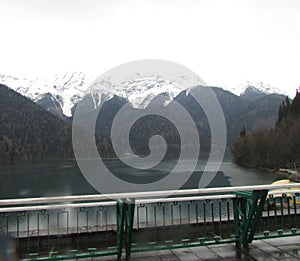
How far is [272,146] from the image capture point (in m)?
65.4

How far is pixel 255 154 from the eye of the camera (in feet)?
234

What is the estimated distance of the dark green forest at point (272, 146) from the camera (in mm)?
60500

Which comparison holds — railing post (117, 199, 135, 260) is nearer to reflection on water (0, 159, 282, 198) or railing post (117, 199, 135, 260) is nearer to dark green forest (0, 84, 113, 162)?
reflection on water (0, 159, 282, 198)

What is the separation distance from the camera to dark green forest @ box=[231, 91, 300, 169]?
6050 centimetres

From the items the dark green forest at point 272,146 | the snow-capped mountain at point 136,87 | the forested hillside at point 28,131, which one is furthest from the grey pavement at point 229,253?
the forested hillside at point 28,131

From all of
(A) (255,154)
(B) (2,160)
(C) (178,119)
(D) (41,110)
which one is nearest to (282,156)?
(A) (255,154)

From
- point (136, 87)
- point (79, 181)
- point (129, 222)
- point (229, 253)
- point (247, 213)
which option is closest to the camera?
point (129, 222)

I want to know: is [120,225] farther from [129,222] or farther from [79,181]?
[79,181]

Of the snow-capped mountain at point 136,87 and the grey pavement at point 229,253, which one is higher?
the snow-capped mountain at point 136,87

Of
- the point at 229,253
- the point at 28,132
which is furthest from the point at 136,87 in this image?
the point at 28,132

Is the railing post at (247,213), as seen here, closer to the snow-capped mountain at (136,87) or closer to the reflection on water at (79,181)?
the snow-capped mountain at (136,87)

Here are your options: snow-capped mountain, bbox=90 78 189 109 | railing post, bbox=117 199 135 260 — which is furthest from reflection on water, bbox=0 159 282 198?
railing post, bbox=117 199 135 260

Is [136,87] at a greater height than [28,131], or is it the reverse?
[28,131]

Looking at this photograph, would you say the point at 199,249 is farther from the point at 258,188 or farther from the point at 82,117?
the point at 82,117
